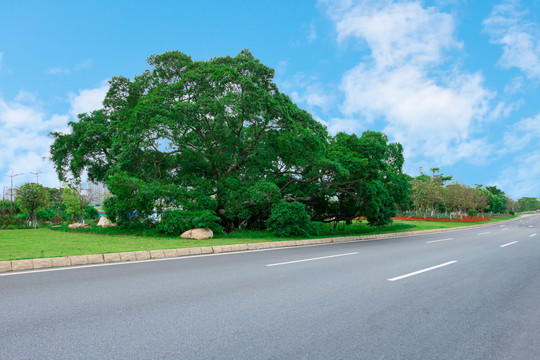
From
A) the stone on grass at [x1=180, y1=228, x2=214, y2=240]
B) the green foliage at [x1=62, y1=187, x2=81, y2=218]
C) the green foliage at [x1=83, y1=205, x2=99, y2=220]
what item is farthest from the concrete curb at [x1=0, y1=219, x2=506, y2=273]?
the green foliage at [x1=62, y1=187, x2=81, y2=218]

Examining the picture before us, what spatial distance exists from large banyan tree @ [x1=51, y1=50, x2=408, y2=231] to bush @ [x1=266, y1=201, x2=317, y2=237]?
895 mm

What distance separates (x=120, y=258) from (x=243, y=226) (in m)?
13.6

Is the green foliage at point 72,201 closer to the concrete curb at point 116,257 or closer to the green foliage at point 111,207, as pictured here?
the green foliage at point 111,207

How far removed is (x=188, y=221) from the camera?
52.9ft

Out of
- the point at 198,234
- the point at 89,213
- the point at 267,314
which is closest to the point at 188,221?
the point at 198,234

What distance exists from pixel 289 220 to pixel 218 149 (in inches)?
243

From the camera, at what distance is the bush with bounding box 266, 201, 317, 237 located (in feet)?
53.4

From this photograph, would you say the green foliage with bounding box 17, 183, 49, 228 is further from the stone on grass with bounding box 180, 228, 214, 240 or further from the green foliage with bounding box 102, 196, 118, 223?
the stone on grass with bounding box 180, 228, 214, 240

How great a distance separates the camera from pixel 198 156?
1930cm

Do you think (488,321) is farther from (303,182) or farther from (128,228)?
(128,228)

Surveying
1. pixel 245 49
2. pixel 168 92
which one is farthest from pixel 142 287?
pixel 245 49

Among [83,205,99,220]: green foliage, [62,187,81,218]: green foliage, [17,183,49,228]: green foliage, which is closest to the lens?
[17,183,49,228]: green foliage

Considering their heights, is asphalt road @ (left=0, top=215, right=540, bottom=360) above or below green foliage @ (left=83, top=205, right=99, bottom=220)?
below

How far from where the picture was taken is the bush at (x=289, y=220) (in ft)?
53.4
